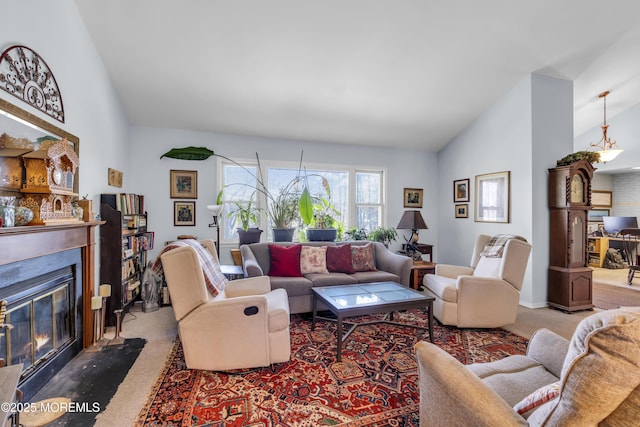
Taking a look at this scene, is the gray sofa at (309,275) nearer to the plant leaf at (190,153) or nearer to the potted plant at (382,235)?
the potted plant at (382,235)

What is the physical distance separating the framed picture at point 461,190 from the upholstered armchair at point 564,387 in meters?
3.79

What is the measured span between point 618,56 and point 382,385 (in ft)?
15.6

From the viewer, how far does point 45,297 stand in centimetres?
209

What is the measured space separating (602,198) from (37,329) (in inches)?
402

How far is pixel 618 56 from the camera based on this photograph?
3.60 meters

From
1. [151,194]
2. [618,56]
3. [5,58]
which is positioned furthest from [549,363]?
[151,194]

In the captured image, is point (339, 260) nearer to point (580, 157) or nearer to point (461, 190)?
point (461, 190)

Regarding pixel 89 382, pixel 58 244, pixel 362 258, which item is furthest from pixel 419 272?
pixel 58 244

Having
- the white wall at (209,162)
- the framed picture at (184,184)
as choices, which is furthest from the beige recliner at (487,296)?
the framed picture at (184,184)

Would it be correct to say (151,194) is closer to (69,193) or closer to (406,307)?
(69,193)

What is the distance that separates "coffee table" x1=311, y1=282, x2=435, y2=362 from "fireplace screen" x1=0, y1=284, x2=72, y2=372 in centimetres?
204

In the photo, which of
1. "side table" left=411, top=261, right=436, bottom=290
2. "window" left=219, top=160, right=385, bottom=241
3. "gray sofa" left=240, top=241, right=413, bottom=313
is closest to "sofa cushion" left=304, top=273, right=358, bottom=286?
"gray sofa" left=240, top=241, right=413, bottom=313

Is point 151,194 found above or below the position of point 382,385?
above

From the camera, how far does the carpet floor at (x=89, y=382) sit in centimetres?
171
